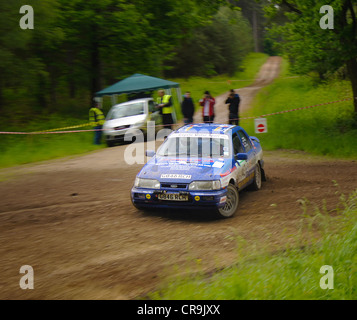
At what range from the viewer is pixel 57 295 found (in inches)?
215

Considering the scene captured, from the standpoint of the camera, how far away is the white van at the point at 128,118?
1914 cm

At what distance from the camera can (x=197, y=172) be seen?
8.71m

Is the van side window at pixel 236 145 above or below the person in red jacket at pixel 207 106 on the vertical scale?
below

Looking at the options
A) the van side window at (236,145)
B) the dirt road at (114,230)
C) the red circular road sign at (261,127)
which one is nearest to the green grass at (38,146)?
the dirt road at (114,230)

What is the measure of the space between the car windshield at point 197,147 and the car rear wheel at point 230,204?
863 mm

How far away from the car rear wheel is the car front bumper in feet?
0.70

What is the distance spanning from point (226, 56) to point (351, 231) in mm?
56992

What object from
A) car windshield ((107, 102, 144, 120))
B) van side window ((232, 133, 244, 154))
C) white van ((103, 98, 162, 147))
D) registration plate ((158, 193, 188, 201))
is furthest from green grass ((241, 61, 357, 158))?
registration plate ((158, 193, 188, 201))

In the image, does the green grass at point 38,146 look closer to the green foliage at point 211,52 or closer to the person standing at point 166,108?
the person standing at point 166,108

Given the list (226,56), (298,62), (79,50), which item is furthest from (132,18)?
(226,56)

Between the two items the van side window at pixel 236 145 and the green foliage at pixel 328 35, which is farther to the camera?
the green foliage at pixel 328 35

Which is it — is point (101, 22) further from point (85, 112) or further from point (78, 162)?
point (78, 162)

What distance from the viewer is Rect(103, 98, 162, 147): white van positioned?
19141mm

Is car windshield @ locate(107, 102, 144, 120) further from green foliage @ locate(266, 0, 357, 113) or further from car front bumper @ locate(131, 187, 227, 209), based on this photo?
car front bumper @ locate(131, 187, 227, 209)
